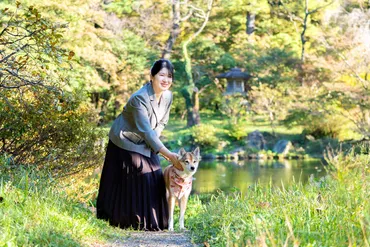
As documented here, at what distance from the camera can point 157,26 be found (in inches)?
984

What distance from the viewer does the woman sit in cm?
534

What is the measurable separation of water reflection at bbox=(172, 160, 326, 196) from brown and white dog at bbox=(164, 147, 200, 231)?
7172 mm

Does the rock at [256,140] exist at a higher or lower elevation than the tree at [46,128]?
lower

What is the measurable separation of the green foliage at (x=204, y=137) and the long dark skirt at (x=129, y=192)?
1731 cm

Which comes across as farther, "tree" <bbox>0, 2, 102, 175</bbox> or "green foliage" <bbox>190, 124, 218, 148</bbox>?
"green foliage" <bbox>190, 124, 218, 148</bbox>

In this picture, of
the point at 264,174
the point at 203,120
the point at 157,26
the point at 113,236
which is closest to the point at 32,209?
the point at 113,236

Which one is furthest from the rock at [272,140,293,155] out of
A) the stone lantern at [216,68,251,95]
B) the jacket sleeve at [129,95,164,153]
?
the jacket sleeve at [129,95,164,153]

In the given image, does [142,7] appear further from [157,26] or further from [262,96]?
[262,96]

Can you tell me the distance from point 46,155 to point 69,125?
17.6 inches

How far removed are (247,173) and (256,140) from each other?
21.8ft

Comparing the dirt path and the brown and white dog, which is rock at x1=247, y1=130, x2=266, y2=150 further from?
the dirt path

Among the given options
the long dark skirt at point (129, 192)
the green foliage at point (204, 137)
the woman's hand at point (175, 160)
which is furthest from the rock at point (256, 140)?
the woman's hand at point (175, 160)

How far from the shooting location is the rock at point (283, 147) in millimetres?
21933

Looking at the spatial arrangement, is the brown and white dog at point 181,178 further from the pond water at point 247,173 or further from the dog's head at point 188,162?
the pond water at point 247,173
